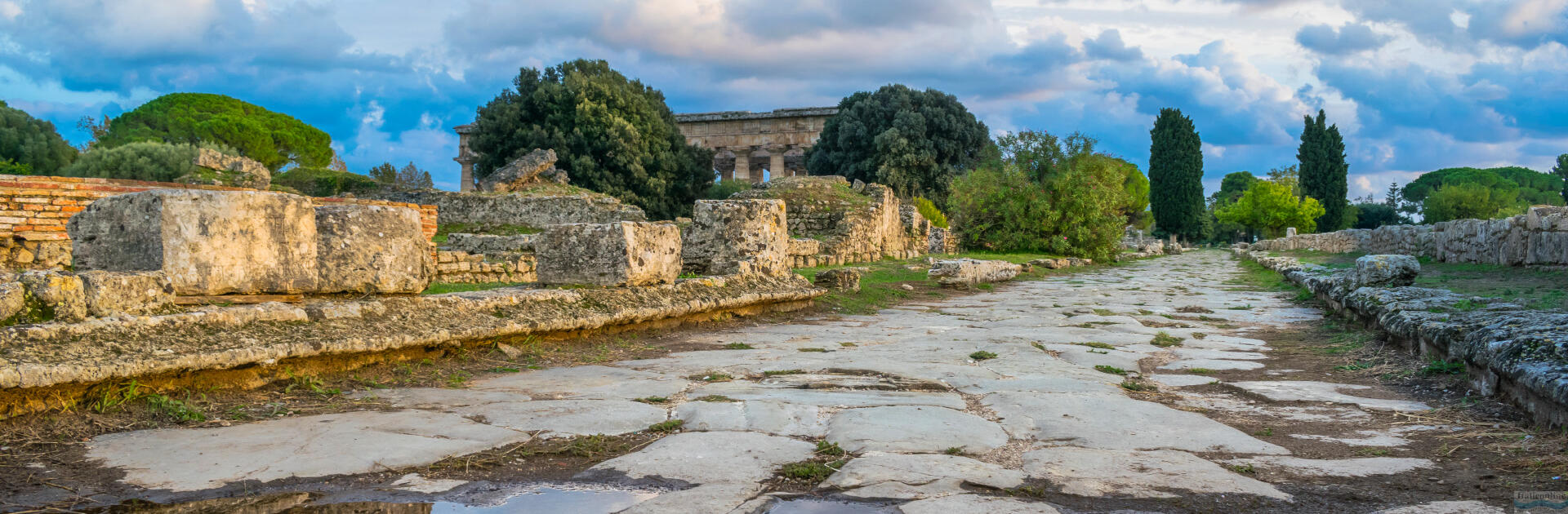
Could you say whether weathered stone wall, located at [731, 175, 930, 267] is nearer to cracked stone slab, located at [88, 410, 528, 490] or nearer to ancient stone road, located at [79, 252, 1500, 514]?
ancient stone road, located at [79, 252, 1500, 514]

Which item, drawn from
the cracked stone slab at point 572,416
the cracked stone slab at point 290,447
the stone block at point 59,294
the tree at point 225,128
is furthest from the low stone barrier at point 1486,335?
the tree at point 225,128

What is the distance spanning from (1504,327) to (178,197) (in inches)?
242

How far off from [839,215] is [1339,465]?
1523 centimetres

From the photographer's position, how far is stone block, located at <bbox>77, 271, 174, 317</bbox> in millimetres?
Result: 3498

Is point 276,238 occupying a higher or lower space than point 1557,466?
higher

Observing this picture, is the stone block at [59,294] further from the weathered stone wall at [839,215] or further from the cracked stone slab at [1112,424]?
the weathered stone wall at [839,215]

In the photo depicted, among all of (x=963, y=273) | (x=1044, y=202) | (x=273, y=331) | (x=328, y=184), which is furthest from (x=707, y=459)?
(x=328, y=184)

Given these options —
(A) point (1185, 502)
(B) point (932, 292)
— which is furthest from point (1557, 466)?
(B) point (932, 292)

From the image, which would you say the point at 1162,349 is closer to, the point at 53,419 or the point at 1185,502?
the point at 1185,502

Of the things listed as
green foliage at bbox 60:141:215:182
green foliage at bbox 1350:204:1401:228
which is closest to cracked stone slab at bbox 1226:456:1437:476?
green foliage at bbox 60:141:215:182

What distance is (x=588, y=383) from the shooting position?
14.1ft

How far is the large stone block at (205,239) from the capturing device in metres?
4.17

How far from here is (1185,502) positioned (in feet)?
7.88

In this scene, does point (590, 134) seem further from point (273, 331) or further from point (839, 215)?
point (273, 331)
